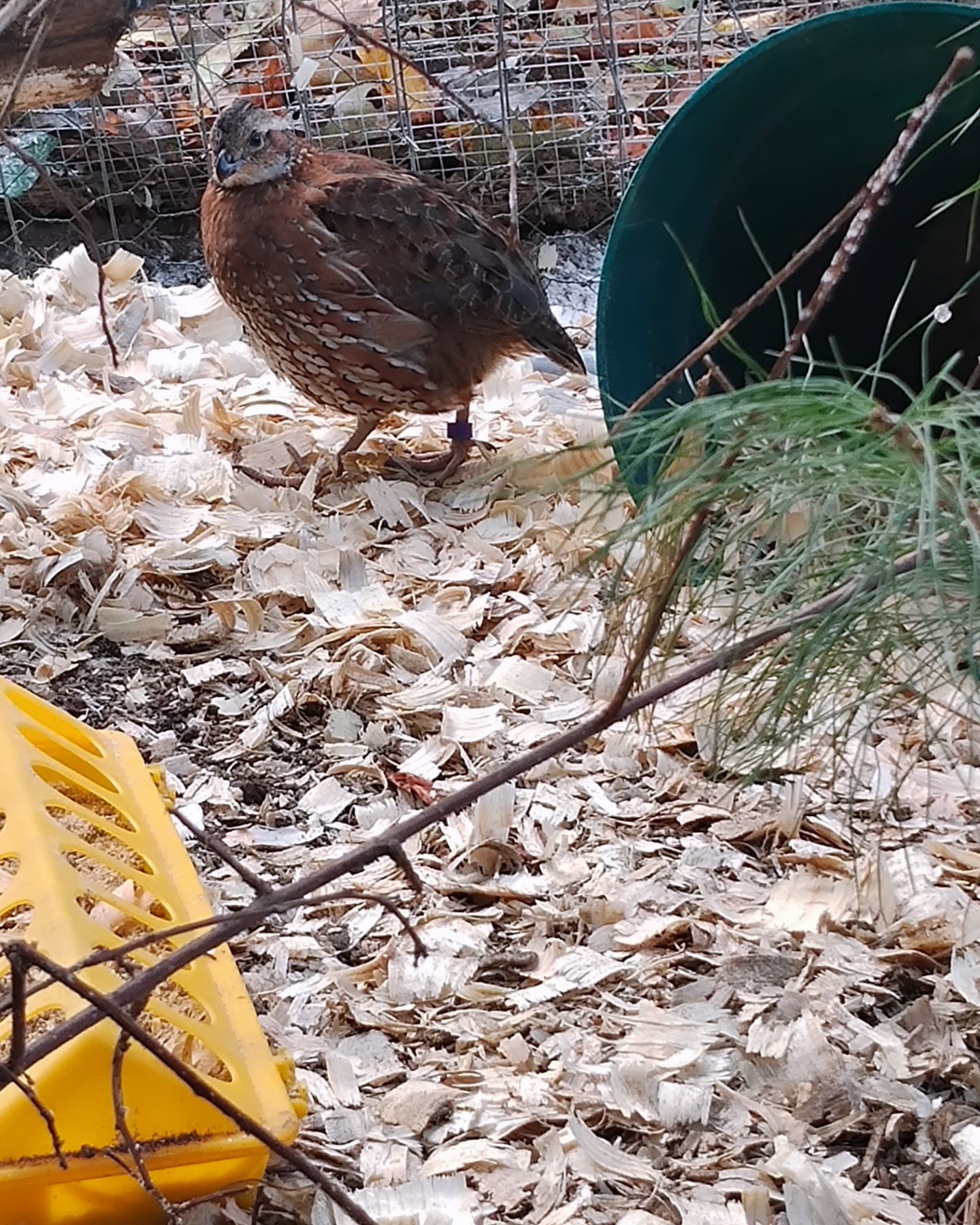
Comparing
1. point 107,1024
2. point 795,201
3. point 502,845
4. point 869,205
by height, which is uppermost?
point 869,205

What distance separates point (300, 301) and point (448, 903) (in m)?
1.40

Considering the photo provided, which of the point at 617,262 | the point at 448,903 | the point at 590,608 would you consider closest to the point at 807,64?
the point at 617,262

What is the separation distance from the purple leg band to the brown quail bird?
1.9 inches

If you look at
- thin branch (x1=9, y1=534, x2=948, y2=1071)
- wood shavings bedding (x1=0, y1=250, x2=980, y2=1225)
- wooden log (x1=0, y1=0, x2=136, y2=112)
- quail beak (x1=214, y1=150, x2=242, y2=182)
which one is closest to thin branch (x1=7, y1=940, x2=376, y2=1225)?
thin branch (x1=9, y1=534, x2=948, y2=1071)

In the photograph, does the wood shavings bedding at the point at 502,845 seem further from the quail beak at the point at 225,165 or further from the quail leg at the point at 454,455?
the quail beak at the point at 225,165

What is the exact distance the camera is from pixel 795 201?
2.42 m

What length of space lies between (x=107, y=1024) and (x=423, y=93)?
3.30m

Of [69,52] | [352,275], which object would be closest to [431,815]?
[352,275]

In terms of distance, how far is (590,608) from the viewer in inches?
93.6

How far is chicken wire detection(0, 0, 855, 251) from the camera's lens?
3.92 m

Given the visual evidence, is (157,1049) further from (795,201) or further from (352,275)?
(352,275)

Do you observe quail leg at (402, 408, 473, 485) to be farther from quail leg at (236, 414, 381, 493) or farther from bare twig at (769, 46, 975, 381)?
bare twig at (769, 46, 975, 381)

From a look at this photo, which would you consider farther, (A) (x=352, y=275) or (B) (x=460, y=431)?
(B) (x=460, y=431)

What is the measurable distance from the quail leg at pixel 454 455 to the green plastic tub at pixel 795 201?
0.64 metres
